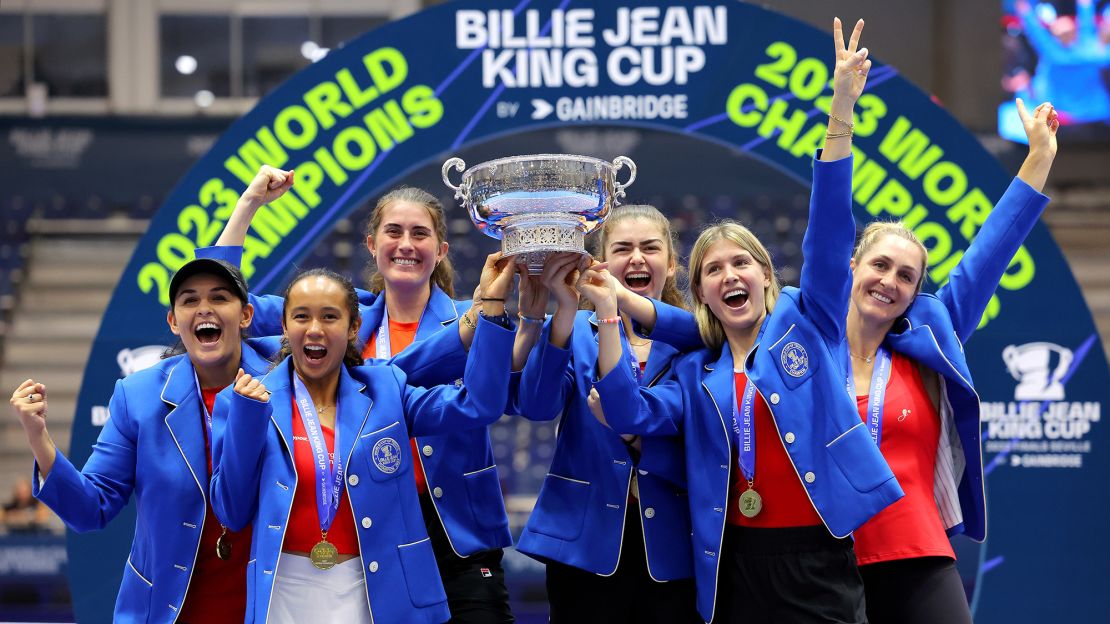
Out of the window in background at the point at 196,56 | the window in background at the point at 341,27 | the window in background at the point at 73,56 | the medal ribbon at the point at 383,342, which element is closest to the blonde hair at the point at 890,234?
the medal ribbon at the point at 383,342

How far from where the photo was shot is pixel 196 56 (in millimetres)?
12289

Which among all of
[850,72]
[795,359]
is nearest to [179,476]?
[795,359]

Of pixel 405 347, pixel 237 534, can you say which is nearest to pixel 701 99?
pixel 405 347

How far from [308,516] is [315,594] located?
18 cm

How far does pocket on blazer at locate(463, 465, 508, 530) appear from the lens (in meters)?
3.42

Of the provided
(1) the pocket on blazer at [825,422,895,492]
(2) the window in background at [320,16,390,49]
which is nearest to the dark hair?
(1) the pocket on blazer at [825,422,895,492]

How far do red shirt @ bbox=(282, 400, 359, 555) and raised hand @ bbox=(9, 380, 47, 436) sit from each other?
0.58 meters

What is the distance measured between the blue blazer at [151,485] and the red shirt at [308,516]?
27 centimetres

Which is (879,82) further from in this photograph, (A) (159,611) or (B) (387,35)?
(A) (159,611)

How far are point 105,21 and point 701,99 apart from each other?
8.92 meters

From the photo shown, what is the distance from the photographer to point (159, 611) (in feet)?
10.2

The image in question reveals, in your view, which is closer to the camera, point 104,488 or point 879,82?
point 104,488

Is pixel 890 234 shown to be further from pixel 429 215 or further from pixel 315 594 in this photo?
pixel 315 594

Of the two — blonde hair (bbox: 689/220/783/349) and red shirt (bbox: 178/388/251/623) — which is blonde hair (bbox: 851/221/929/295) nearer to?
blonde hair (bbox: 689/220/783/349)
